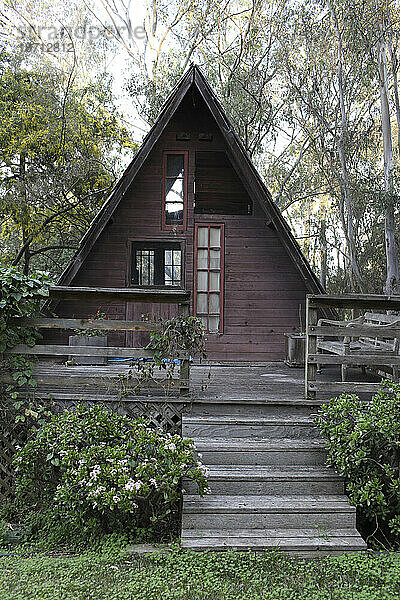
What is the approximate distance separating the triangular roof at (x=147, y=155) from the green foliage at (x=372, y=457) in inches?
160

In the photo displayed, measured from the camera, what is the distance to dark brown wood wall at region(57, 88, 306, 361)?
9.98m

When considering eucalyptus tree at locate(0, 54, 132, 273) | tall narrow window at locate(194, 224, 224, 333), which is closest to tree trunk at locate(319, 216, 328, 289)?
eucalyptus tree at locate(0, 54, 132, 273)

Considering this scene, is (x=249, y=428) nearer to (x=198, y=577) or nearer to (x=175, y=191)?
(x=198, y=577)

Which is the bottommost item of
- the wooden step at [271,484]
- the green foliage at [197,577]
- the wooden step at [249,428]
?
the green foliage at [197,577]

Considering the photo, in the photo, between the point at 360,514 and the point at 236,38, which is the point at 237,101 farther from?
the point at 360,514

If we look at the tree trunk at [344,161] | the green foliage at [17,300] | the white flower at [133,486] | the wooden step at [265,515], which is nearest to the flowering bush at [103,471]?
the white flower at [133,486]

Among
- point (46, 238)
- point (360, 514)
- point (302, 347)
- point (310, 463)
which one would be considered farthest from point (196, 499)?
point (46, 238)

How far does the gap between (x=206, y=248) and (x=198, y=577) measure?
21.7 feet

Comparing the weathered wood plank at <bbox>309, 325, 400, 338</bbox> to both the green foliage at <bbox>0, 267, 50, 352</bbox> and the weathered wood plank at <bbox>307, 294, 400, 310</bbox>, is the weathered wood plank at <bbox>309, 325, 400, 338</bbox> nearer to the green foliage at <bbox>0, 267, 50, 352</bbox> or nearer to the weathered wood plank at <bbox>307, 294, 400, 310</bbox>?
the weathered wood plank at <bbox>307, 294, 400, 310</bbox>

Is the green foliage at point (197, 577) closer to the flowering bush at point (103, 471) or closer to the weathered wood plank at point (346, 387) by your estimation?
the flowering bush at point (103, 471)

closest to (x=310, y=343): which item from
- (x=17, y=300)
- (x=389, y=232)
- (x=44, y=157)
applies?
(x=17, y=300)

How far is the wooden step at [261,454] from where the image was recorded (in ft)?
18.2

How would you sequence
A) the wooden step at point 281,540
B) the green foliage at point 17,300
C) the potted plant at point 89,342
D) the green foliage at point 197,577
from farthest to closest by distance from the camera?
the potted plant at point 89,342 → the green foliage at point 17,300 → the wooden step at point 281,540 → the green foliage at point 197,577

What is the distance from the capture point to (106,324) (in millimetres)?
6059
